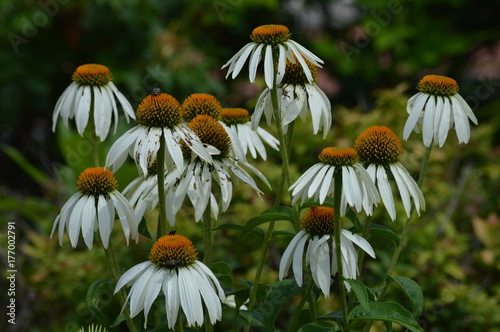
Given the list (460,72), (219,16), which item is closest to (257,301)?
(219,16)

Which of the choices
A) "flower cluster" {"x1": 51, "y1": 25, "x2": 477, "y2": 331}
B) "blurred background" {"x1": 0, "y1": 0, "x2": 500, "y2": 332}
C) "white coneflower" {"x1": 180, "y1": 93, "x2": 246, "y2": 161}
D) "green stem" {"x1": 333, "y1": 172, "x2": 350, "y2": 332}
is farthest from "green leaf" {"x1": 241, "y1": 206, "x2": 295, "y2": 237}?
"blurred background" {"x1": 0, "y1": 0, "x2": 500, "y2": 332}

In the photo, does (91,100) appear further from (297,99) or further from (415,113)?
(415,113)

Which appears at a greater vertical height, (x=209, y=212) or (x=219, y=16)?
(x=219, y=16)

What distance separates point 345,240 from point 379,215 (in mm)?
1458

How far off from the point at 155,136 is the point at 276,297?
14.5 inches

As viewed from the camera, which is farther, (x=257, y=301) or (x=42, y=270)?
(x=42, y=270)

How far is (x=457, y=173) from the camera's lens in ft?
10.6

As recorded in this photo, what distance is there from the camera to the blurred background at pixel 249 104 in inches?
96.3

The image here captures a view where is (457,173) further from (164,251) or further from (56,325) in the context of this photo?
(164,251)

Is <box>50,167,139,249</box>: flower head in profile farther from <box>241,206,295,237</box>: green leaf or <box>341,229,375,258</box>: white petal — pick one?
<box>341,229,375,258</box>: white petal

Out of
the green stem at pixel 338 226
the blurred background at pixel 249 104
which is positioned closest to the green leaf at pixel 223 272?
the green stem at pixel 338 226

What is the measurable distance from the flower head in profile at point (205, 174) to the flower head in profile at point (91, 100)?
10.3 inches

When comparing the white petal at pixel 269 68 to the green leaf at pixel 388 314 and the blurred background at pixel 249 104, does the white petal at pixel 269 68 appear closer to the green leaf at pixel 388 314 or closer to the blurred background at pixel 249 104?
the green leaf at pixel 388 314

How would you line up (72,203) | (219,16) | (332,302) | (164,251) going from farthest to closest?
1. (219,16)
2. (332,302)
3. (72,203)
4. (164,251)
